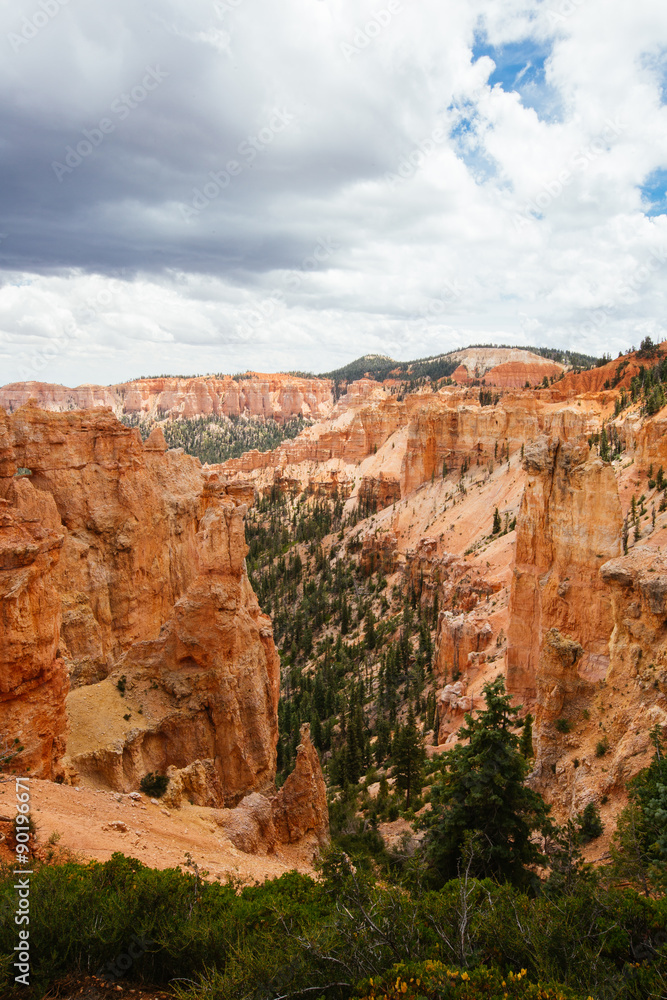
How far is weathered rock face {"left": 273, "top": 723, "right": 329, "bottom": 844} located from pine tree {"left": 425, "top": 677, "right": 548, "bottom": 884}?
224 inches

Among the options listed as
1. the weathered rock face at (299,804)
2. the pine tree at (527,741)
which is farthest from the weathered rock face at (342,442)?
the weathered rock face at (299,804)

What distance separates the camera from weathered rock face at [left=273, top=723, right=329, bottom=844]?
17.2 metres

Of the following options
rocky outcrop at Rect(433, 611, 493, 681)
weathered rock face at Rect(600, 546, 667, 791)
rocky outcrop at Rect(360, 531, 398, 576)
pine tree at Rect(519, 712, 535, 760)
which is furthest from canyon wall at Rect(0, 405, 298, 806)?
rocky outcrop at Rect(360, 531, 398, 576)

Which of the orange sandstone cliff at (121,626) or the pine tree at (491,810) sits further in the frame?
the orange sandstone cliff at (121,626)

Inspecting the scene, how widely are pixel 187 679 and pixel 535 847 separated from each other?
11.0m

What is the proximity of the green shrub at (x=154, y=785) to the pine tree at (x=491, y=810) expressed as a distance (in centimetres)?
720

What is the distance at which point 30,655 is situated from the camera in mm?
12773

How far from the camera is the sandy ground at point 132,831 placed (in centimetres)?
1059

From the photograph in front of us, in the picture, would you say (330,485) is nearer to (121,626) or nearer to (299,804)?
(121,626)

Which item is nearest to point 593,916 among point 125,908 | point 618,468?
point 125,908

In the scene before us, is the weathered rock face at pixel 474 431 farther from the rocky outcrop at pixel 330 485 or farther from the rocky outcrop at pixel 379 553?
the rocky outcrop at pixel 330 485

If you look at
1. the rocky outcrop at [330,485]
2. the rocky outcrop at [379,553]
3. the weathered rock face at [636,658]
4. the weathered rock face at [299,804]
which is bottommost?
the rocky outcrop at [379,553]

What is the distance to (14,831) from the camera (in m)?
9.61

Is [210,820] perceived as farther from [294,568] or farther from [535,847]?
[294,568]
